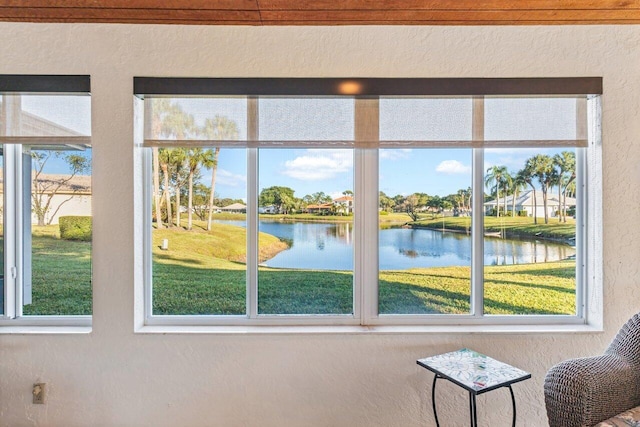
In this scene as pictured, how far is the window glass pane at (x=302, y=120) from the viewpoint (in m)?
1.79

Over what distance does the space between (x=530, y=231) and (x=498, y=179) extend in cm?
35

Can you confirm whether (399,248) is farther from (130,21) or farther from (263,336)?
(130,21)

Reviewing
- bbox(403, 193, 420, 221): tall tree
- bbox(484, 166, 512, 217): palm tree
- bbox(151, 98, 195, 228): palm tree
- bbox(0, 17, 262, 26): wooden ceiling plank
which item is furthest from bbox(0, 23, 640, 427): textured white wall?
bbox(403, 193, 420, 221): tall tree

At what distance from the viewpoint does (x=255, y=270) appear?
190cm

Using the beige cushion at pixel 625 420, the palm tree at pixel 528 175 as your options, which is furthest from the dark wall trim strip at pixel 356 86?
the beige cushion at pixel 625 420

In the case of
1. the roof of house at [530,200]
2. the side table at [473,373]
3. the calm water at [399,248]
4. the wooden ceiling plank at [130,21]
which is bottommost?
the side table at [473,373]

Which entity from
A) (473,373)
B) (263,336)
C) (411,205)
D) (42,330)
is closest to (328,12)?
(411,205)

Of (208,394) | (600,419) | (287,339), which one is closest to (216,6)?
(287,339)

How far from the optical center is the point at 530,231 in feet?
6.28

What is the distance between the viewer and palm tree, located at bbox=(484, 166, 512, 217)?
1.89 m

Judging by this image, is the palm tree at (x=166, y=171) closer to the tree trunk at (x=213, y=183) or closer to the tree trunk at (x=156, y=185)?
the tree trunk at (x=156, y=185)

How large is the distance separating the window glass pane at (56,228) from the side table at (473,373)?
6.28ft

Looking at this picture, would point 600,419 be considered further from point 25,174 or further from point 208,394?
point 25,174

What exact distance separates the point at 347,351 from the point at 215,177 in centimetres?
120
